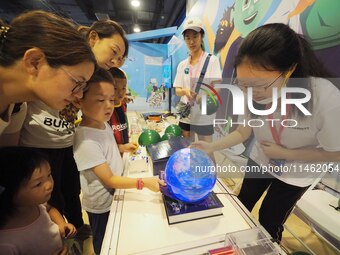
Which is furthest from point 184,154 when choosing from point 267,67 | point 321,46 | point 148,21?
point 148,21

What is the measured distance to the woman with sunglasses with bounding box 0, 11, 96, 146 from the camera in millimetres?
582

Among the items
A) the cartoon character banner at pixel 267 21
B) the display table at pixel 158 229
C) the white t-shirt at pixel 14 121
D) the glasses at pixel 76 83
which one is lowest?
the display table at pixel 158 229

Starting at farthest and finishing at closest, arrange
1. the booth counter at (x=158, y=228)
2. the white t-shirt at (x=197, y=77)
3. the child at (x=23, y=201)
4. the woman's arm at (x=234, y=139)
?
1. the white t-shirt at (x=197, y=77)
2. the woman's arm at (x=234, y=139)
3. the child at (x=23, y=201)
4. the booth counter at (x=158, y=228)

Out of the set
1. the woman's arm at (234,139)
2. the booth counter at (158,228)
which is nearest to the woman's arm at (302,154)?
the woman's arm at (234,139)

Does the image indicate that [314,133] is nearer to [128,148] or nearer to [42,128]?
[128,148]

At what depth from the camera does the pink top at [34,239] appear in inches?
25.4

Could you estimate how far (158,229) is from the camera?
0.63 m

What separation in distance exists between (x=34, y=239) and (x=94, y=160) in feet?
1.15

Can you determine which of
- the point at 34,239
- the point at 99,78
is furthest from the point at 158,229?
the point at 99,78

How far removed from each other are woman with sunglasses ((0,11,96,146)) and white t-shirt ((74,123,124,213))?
21 cm

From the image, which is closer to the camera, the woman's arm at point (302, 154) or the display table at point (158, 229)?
the display table at point (158, 229)

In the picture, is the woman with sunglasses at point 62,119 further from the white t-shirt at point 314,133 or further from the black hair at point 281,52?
the white t-shirt at point 314,133

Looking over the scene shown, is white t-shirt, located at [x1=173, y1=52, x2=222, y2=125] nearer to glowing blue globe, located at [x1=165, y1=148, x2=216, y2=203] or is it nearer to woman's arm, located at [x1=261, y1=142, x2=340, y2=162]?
woman's arm, located at [x1=261, y1=142, x2=340, y2=162]

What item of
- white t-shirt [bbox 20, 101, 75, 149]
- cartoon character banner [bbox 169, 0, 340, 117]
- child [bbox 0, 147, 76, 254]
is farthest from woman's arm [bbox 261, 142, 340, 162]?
white t-shirt [bbox 20, 101, 75, 149]
